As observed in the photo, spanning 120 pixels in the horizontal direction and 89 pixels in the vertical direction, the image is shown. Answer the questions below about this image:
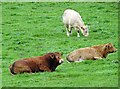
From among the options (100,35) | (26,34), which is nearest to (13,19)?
(26,34)

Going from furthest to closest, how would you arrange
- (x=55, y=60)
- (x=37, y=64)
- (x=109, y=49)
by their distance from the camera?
(x=109, y=49)
(x=55, y=60)
(x=37, y=64)

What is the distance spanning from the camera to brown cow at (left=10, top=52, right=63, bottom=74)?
46.9ft

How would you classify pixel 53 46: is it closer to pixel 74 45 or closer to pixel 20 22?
pixel 74 45

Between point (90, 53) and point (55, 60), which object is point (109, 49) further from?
→ point (55, 60)

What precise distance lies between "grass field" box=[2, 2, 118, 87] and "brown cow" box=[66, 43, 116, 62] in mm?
214

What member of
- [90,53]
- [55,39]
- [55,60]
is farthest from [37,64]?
[55,39]

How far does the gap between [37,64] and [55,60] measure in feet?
1.55

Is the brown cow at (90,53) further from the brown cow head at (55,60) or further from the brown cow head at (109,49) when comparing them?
the brown cow head at (55,60)

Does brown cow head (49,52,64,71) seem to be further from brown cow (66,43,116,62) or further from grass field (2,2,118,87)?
brown cow (66,43,116,62)

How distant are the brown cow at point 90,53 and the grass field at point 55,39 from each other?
0.21m

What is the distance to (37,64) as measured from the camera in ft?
47.8

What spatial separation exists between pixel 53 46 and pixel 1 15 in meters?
6.76

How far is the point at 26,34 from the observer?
21.5 meters

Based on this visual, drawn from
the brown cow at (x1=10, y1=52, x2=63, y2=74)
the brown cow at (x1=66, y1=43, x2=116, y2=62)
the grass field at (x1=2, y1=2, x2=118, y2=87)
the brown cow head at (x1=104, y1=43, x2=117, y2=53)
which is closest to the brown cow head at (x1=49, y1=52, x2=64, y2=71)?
the brown cow at (x1=10, y1=52, x2=63, y2=74)
